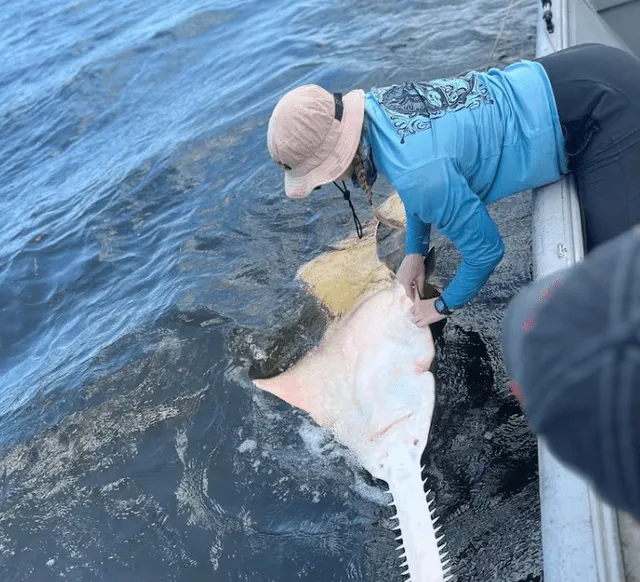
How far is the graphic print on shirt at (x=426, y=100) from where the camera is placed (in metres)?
2.66

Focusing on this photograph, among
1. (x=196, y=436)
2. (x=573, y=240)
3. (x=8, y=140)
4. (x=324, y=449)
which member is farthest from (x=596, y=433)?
(x=8, y=140)

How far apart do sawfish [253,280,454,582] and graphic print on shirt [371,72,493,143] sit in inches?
41.5

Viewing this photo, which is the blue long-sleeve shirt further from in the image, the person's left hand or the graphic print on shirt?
the person's left hand

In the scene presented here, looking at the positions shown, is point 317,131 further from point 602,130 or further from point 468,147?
point 602,130

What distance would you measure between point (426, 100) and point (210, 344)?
2351 millimetres

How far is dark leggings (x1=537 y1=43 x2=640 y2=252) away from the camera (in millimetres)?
2703

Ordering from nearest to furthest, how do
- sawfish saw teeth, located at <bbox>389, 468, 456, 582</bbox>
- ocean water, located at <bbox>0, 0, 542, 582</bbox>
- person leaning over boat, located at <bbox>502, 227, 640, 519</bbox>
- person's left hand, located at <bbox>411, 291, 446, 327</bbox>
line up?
person leaning over boat, located at <bbox>502, 227, 640, 519</bbox> → sawfish saw teeth, located at <bbox>389, 468, 456, 582</bbox> → ocean water, located at <bbox>0, 0, 542, 582</bbox> → person's left hand, located at <bbox>411, 291, 446, 327</bbox>

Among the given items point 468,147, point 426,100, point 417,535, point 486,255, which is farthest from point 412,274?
point 417,535

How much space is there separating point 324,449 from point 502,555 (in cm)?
107

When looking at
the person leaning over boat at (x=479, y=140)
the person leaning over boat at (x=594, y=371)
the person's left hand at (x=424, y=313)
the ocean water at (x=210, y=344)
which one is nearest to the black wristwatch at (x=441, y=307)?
the person's left hand at (x=424, y=313)

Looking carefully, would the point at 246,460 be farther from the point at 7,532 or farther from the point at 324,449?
the point at 7,532

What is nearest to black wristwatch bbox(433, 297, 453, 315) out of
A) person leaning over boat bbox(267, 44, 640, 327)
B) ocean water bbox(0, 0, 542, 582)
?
person leaning over boat bbox(267, 44, 640, 327)

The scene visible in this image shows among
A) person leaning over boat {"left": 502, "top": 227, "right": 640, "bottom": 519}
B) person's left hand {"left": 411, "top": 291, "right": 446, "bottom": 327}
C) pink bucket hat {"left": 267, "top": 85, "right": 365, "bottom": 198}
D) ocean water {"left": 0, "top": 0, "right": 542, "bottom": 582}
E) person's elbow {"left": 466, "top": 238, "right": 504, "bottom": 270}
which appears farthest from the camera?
person's left hand {"left": 411, "top": 291, "right": 446, "bottom": 327}

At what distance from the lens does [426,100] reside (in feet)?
8.94
